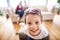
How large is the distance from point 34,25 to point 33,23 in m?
0.02

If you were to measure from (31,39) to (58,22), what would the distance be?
1.02 ft

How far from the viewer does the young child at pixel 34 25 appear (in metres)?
0.81

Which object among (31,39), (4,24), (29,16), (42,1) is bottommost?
(31,39)

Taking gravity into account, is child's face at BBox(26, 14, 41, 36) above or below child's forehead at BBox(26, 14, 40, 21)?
below

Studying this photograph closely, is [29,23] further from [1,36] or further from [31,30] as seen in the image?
[1,36]

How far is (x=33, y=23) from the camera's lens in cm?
81

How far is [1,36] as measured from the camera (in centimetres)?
88

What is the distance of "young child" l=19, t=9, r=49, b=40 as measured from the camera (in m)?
0.81

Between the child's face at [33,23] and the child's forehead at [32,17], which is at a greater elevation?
the child's forehead at [32,17]

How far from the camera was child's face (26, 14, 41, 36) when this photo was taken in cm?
81

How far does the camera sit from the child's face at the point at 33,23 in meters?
0.81

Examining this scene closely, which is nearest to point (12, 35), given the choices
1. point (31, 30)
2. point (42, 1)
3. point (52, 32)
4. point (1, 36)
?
point (1, 36)

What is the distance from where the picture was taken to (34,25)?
81 centimetres

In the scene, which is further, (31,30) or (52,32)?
(52,32)
